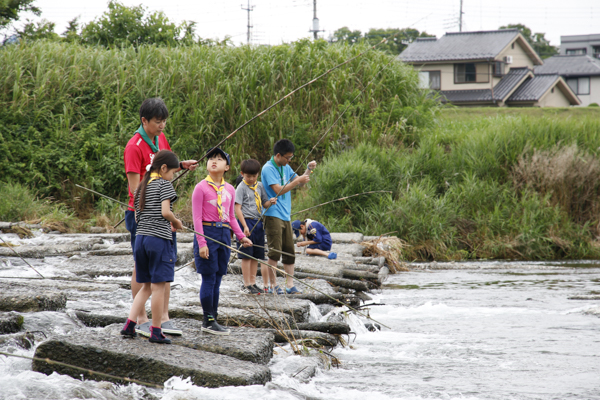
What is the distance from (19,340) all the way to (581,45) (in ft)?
212

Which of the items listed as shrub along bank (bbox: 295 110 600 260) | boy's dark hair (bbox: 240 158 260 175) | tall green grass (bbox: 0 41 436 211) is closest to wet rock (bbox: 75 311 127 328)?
boy's dark hair (bbox: 240 158 260 175)

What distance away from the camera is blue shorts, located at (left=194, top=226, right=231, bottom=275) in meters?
4.05

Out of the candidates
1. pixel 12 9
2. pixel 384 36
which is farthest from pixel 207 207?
pixel 384 36

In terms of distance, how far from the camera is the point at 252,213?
5.73 meters

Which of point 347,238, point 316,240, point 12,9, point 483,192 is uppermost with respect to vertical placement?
point 12,9

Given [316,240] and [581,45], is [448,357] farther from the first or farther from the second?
[581,45]

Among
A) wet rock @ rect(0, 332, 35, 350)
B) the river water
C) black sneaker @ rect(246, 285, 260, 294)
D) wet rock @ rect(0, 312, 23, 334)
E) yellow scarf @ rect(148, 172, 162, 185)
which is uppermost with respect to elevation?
yellow scarf @ rect(148, 172, 162, 185)

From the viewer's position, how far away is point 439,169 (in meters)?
12.4

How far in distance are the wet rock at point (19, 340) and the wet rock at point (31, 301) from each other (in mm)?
401

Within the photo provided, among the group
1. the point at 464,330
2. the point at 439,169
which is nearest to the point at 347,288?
the point at 464,330

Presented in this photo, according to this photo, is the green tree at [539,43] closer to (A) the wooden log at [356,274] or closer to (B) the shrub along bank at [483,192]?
(B) the shrub along bank at [483,192]

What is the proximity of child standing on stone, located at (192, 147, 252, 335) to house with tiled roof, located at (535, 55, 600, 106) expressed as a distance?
4000cm

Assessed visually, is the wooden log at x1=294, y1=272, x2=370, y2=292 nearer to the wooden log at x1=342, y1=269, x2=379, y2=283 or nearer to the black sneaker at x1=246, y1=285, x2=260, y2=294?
the wooden log at x1=342, y1=269, x2=379, y2=283

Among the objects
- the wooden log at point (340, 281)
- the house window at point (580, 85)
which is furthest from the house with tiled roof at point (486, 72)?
the wooden log at point (340, 281)
